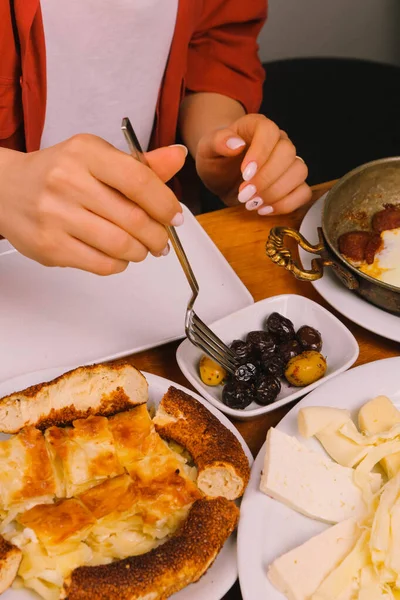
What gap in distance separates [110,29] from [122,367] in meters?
0.94

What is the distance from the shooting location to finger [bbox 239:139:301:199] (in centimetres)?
153

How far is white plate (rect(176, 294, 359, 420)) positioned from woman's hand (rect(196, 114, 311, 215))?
0.85 ft

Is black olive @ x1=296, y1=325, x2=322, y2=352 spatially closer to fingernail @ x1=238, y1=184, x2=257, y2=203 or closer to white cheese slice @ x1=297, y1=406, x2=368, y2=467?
white cheese slice @ x1=297, y1=406, x2=368, y2=467

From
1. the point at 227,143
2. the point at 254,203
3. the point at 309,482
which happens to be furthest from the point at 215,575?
the point at 227,143

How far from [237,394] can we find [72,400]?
0.29m

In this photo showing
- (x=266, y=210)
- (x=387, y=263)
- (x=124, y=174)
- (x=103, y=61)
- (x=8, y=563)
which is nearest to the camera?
(x=8, y=563)

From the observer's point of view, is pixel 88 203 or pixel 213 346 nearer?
pixel 88 203

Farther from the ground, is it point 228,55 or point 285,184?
point 228,55

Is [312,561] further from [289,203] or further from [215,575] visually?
[289,203]

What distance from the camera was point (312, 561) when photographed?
0.96m

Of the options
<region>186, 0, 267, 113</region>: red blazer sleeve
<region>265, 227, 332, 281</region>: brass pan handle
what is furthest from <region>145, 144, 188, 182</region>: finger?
<region>186, 0, 267, 113</region>: red blazer sleeve

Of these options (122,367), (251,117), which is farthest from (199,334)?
(251,117)

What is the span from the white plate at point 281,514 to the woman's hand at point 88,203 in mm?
398

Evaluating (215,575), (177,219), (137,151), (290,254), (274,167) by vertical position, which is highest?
(137,151)
